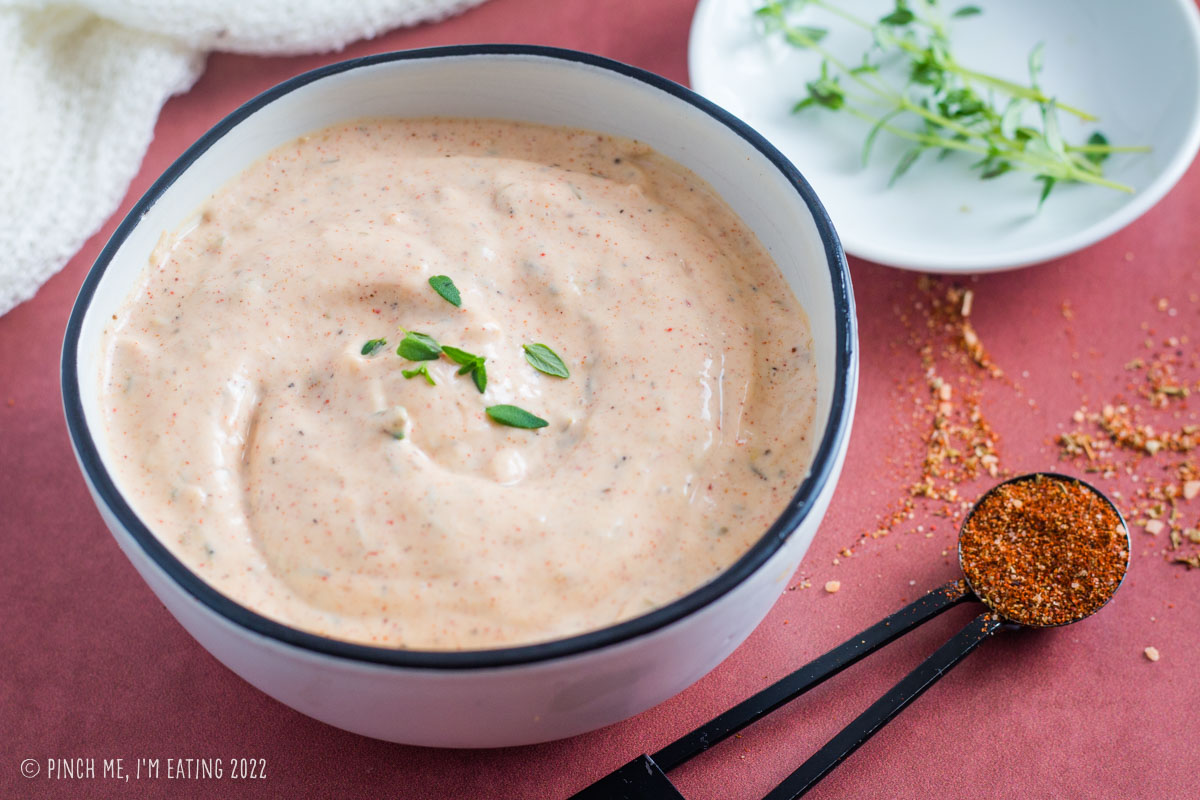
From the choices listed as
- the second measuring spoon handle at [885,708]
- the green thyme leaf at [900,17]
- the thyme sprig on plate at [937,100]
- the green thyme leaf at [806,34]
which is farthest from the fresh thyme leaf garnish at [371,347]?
the green thyme leaf at [900,17]

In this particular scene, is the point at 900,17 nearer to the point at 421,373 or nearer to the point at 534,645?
the point at 421,373

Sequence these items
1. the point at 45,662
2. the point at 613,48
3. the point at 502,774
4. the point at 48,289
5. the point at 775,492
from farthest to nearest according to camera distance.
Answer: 1. the point at 613,48
2. the point at 48,289
3. the point at 45,662
4. the point at 502,774
5. the point at 775,492

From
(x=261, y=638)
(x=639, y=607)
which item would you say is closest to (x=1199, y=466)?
(x=639, y=607)

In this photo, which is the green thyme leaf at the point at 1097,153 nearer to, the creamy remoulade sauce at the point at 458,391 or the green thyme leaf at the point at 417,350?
the creamy remoulade sauce at the point at 458,391

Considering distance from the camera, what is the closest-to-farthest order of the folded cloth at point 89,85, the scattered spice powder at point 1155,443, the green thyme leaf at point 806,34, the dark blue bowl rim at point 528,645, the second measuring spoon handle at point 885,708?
the dark blue bowl rim at point 528,645 < the second measuring spoon handle at point 885,708 < the scattered spice powder at point 1155,443 < the folded cloth at point 89,85 < the green thyme leaf at point 806,34

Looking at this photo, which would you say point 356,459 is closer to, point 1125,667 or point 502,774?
point 502,774

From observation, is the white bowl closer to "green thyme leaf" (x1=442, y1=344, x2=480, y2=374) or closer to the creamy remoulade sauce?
the creamy remoulade sauce

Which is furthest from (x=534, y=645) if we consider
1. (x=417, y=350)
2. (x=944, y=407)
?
(x=944, y=407)

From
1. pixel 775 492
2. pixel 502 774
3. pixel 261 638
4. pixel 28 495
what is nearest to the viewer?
pixel 261 638
